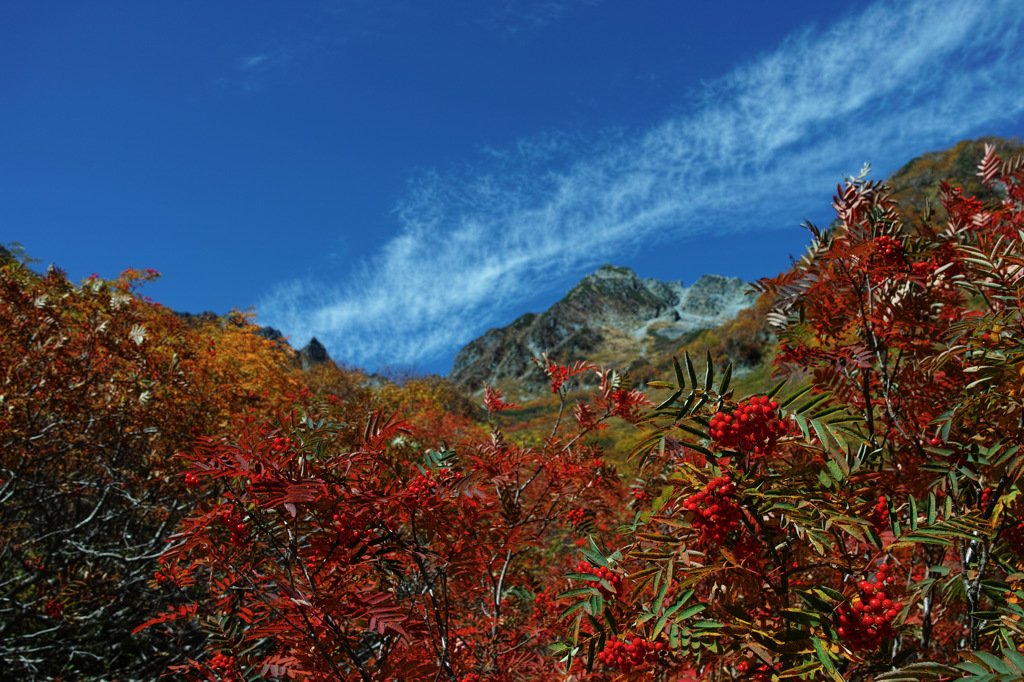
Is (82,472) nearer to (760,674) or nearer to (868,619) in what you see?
(760,674)

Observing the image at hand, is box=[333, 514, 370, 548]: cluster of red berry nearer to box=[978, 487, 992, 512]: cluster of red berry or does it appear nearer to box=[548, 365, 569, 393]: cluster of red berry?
box=[548, 365, 569, 393]: cluster of red berry

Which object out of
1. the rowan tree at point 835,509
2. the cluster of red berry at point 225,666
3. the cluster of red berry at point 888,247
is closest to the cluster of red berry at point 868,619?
the rowan tree at point 835,509

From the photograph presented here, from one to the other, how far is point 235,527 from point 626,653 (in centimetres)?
163

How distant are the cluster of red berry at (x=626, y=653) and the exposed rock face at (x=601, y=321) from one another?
84994mm

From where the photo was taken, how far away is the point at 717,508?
4.59 feet

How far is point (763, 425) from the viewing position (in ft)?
4.80

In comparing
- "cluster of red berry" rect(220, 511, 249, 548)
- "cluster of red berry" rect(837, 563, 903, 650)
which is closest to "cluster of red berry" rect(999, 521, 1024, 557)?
"cluster of red berry" rect(837, 563, 903, 650)

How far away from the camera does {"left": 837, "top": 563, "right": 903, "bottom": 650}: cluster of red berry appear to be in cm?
133

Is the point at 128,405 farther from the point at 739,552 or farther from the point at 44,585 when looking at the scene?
the point at 739,552

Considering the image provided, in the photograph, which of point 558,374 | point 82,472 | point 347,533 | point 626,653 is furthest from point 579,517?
point 82,472

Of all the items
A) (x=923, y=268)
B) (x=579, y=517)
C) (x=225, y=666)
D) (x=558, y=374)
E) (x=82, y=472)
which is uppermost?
(x=82, y=472)

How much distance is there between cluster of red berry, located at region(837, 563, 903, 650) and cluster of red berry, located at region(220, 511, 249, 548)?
2.17 m

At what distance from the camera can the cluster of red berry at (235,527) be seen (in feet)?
6.17

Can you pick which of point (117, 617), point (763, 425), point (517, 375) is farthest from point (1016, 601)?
point (517, 375)
